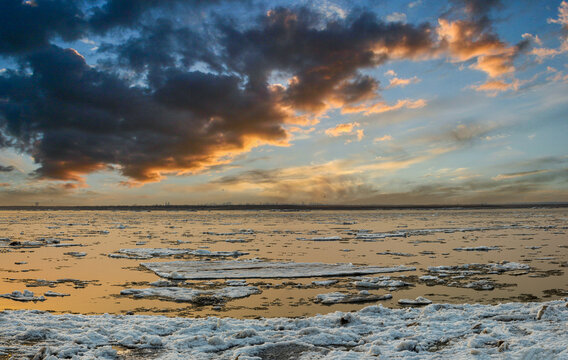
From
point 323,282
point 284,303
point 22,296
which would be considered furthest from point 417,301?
point 22,296

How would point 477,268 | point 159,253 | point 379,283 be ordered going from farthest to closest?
point 159,253 → point 477,268 → point 379,283

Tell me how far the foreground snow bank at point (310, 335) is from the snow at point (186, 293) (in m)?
2.33

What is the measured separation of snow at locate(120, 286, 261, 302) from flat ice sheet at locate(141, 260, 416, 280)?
1.95 metres

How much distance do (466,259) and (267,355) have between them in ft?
49.2

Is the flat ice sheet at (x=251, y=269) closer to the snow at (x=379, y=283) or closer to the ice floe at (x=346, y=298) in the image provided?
the snow at (x=379, y=283)

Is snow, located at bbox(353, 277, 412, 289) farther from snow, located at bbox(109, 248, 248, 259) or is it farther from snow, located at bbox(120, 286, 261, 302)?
snow, located at bbox(109, 248, 248, 259)

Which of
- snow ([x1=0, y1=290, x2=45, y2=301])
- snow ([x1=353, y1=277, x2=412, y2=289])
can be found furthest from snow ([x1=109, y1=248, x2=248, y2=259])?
snow ([x1=353, y1=277, x2=412, y2=289])

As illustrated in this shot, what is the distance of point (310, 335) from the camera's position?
7.25m

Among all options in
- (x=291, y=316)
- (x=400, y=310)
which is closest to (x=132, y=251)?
(x=291, y=316)

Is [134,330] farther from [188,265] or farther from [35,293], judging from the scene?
[188,265]

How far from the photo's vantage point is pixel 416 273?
48.5 ft

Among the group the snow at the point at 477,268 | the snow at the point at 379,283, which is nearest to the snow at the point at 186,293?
the snow at the point at 379,283

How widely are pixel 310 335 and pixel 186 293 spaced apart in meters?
5.42

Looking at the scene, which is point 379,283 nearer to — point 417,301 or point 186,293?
point 417,301
